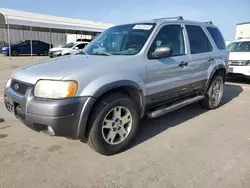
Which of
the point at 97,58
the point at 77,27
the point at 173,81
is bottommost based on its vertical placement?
the point at 173,81

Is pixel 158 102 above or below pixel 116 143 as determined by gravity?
above

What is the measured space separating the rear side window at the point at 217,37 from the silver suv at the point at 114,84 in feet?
1.69

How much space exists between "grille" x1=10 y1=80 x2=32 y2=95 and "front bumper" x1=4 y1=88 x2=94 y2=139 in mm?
91

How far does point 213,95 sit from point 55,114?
156 inches

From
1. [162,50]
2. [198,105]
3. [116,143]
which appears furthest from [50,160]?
[198,105]

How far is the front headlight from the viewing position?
103 inches

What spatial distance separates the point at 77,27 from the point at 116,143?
2493 centimetres

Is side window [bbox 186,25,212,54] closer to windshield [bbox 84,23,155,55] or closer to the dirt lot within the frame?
windshield [bbox 84,23,155,55]

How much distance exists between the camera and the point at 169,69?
378 cm

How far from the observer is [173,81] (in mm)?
3928

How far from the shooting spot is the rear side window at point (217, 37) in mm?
5172

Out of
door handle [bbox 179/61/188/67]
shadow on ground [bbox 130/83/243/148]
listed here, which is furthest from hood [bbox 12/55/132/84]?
shadow on ground [bbox 130/83/243/148]

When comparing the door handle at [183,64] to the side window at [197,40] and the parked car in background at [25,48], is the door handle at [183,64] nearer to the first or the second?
the side window at [197,40]

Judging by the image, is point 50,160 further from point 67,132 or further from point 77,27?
point 77,27
